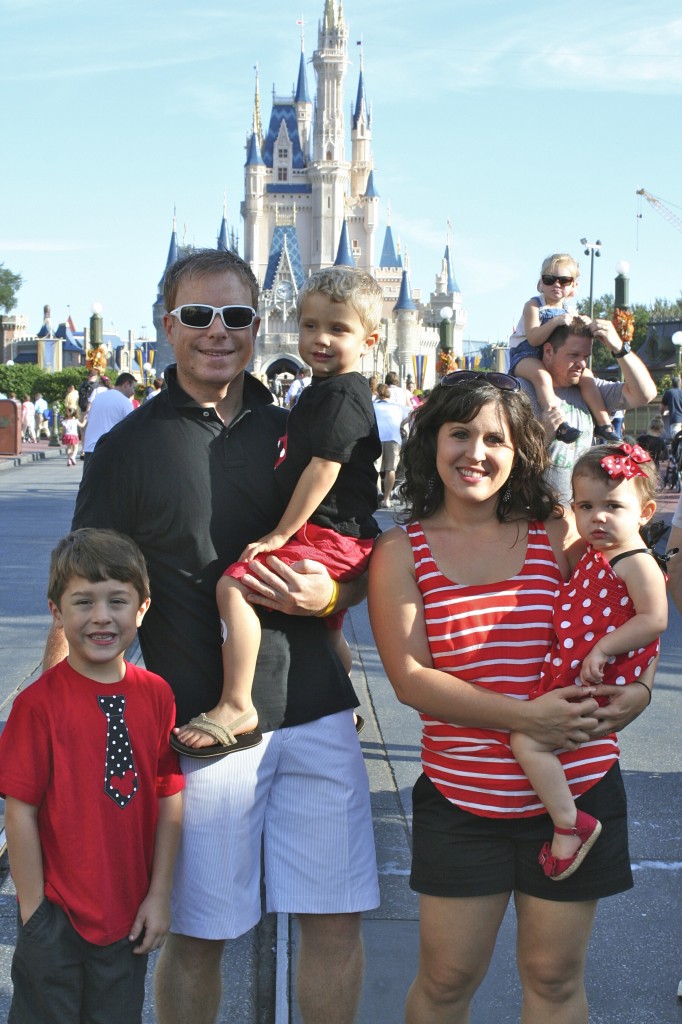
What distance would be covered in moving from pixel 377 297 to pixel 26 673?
3.85 m

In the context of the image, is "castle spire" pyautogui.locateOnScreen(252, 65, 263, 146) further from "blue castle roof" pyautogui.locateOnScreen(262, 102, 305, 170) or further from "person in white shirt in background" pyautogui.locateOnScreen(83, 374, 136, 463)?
"person in white shirt in background" pyautogui.locateOnScreen(83, 374, 136, 463)

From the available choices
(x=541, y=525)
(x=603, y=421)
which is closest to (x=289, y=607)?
(x=541, y=525)

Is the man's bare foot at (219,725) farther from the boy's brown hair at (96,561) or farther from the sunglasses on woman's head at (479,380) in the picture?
the sunglasses on woman's head at (479,380)

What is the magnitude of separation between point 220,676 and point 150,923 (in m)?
0.55

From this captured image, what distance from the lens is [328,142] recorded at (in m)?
109

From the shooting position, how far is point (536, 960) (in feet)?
7.95

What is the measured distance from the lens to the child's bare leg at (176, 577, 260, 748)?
2598mm

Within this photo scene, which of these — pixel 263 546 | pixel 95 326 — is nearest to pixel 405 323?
pixel 95 326

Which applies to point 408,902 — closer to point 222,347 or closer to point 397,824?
point 397,824

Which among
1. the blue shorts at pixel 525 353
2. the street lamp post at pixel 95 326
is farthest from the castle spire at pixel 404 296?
the blue shorts at pixel 525 353

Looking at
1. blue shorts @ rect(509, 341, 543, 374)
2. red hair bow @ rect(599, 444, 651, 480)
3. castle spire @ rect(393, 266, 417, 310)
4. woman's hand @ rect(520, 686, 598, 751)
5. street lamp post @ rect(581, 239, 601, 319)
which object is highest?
castle spire @ rect(393, 266, 417, 310)

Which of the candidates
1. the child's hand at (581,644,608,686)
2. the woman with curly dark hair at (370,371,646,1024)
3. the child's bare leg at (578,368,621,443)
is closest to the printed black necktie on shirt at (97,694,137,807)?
the woman with curly dark hair at (370,371,646,1024)

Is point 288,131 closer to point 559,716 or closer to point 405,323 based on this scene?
point 405,323

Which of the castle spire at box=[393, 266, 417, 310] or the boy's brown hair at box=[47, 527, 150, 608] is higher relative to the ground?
the castle spire at box=[393, 266, 417, 310]
